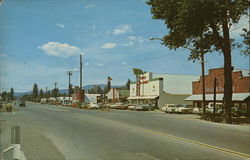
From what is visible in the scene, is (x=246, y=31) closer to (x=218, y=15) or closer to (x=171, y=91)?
(x=218, y=15)

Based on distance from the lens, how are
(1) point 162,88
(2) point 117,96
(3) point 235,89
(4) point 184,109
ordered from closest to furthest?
1. (3) point 235,89
2. (4) point 184,109
3. (1) point 162,88
4. (2) point 117,96

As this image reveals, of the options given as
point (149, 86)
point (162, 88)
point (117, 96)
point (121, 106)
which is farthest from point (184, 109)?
point (117, 96)

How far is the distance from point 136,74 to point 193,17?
50.3 m

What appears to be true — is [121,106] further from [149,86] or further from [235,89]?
[235,89]

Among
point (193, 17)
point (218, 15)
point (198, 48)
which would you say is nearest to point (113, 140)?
point (193, 17)

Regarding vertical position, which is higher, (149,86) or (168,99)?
(149,86)

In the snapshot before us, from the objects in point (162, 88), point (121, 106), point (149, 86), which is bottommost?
point (121, 106)

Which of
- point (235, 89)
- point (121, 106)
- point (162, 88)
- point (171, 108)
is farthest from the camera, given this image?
point (121, 106)

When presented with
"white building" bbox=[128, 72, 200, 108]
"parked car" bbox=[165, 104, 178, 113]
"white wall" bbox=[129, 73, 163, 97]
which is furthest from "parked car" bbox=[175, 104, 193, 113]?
"white wall" bbox=[129, 73, 163, 97]

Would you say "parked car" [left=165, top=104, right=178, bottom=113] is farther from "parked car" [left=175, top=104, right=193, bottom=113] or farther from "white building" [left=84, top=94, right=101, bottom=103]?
"white building" [left=84, top=94, right=101, bottom=103]

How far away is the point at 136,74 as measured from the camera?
75750mm

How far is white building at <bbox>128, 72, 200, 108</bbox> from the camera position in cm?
6538

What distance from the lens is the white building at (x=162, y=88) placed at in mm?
65375

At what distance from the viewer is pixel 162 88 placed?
6538 cm
